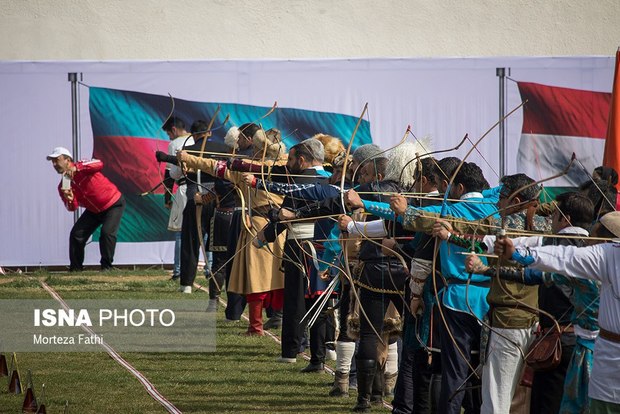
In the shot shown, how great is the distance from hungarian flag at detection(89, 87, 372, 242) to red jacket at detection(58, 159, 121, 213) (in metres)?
0.32

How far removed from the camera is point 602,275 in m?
4.28

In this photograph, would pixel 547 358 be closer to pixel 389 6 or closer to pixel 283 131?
pixel 283 131

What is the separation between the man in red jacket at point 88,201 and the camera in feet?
40.4

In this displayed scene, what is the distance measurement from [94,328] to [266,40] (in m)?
6.65

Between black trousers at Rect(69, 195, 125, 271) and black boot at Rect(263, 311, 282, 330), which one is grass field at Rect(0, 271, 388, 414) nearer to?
black boot at Rect(263, 311, 282, 330)

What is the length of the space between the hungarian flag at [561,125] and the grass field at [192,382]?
4544mm

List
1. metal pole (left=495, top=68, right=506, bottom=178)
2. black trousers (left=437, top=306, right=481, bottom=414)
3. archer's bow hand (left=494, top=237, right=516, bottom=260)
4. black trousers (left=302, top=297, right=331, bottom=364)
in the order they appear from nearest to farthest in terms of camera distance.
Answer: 1. archer's bow hand (left=494, top=237, right=516, bottom=260)
2. black trousers (left=437, top=306, right=481, bottom=414)
3. black trousers (left=302, top=297, right=331, bottom=364)
4. metal pole (left=495, top=68, right=506, bottom=178)

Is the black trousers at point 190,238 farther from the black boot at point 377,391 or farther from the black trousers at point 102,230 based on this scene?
the black boot at point 377,391

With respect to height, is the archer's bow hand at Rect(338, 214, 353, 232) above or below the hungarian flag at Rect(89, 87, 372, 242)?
below

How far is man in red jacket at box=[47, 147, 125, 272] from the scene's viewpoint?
12328 mm

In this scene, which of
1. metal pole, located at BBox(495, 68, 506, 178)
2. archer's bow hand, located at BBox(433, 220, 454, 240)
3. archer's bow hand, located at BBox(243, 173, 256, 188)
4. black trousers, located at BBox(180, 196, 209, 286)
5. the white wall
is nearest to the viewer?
archer's bow hand, located at BBox(433, 220, 454, 240)

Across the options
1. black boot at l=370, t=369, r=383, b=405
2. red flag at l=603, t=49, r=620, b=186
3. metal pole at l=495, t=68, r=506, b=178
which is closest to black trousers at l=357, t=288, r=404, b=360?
black boot at l=370, t=369, r=383, b=405

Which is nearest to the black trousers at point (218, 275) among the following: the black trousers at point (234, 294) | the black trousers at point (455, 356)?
the black trousers at point (234, 294)

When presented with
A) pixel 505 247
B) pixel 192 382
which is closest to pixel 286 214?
pixel 192 382
